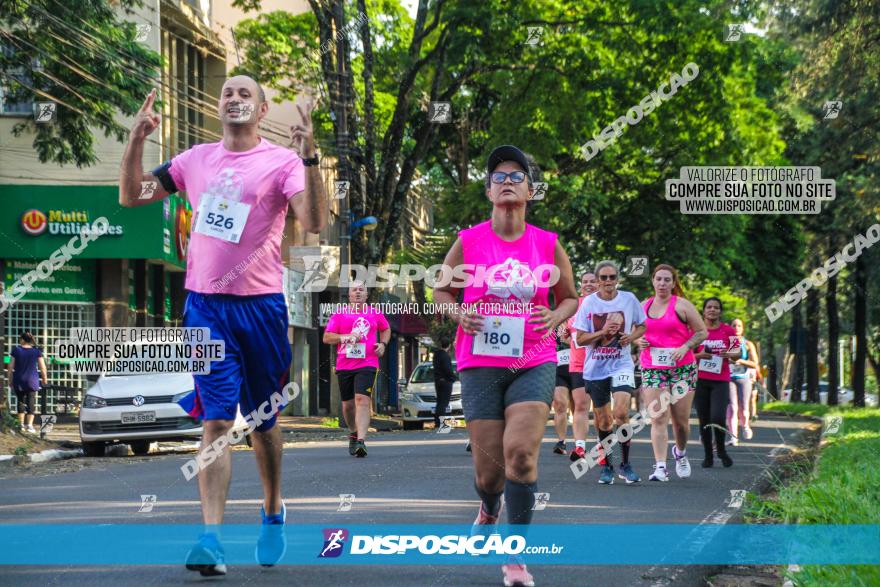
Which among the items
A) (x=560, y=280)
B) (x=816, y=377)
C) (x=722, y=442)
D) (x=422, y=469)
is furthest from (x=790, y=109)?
(x=816, y=377)

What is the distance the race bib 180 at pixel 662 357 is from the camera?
41.8ft

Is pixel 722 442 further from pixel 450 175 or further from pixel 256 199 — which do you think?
pixel 450 175

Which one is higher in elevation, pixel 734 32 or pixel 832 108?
pixel 734 32

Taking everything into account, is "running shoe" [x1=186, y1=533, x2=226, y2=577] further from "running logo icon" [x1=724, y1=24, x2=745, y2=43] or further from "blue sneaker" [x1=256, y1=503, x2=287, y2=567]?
"running logo icon" [x1=724, y1=24, x2=745, y2=43]

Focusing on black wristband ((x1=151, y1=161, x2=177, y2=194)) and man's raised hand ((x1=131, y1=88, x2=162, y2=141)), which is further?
black wristband ((x1=151, y1=161, x2=177, y2=194))

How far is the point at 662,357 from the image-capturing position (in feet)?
41.9

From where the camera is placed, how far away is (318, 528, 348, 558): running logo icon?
7020 millimetres

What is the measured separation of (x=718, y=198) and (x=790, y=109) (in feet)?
35.0

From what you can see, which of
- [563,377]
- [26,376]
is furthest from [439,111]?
[563,377]

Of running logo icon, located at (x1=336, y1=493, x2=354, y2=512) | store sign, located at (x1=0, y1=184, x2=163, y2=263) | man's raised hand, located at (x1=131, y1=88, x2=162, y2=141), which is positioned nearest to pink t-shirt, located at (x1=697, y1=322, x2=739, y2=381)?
running logo icon, located at (x1=336, y1=493, x2=354, y2=512)

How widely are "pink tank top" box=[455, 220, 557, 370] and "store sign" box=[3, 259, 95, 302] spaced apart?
22478mm

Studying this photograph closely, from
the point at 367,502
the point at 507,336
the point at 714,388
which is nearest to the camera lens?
the point at 507,336

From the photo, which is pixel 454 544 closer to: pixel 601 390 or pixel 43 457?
pixel 601 390

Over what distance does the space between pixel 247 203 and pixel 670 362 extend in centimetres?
716
